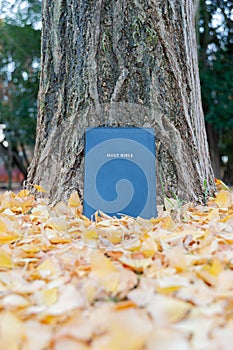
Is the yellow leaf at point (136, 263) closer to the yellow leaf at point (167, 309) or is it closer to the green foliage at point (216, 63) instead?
the yellow leaf at point (167, 309)

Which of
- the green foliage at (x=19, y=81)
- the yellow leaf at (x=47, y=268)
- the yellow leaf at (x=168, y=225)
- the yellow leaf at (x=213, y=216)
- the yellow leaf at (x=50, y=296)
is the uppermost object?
the green foliage at (x=19, y=81)

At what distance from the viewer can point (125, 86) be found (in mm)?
1248

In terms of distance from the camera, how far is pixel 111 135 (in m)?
1.18

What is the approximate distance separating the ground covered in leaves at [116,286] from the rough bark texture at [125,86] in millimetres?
314

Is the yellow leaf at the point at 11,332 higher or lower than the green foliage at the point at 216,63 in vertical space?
lower

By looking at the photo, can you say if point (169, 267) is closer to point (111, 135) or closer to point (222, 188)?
point (111, 135)

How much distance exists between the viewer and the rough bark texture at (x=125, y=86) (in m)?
1.25

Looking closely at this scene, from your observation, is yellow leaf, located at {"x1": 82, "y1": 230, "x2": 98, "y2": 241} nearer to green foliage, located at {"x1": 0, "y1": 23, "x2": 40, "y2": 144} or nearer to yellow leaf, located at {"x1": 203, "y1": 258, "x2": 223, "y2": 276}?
yellow leaf, located at {"x1": 203, "y1": 258, "x2": 223, "y2": 276}

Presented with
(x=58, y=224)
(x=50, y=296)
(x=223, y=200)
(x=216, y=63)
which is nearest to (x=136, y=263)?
(x=50, y=296)

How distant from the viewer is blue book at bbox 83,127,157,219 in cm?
115

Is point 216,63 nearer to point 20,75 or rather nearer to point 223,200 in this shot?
point 20,75

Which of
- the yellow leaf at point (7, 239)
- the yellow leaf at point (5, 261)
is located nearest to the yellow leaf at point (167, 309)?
the yellow leaf at point (5, 261)

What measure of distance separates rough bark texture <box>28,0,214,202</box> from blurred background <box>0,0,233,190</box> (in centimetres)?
547

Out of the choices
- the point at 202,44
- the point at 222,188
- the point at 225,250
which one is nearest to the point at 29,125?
the point at 202,44
